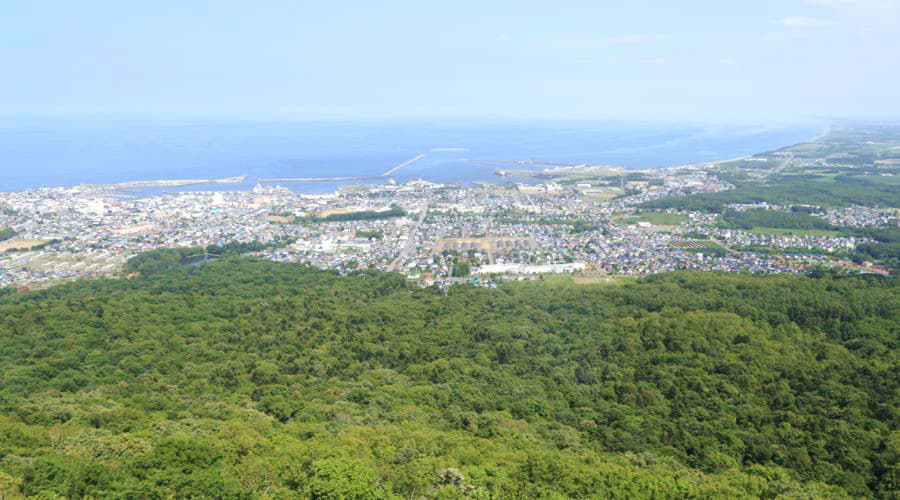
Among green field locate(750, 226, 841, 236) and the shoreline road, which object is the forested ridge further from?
green field locate(750, 226, 841, 236)

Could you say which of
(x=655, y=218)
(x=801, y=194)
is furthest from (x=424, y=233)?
(x=801, y=194)

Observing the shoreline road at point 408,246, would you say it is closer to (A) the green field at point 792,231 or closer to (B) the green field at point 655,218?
(B) the green field at point 655,218

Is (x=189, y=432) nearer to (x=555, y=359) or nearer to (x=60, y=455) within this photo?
(x=60, y=455)

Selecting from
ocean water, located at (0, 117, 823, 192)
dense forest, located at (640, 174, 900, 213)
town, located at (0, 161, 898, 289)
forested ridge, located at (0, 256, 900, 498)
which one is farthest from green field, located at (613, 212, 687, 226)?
ocean water, located at (0, 117, 823, 192)

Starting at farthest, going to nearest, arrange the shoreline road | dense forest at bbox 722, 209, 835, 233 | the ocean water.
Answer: the ocean water → dense forest at bbox 722, 209, 835, 233 → the shoreline road

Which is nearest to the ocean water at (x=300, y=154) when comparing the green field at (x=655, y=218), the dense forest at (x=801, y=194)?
the dense forest at (x=801, y=194)

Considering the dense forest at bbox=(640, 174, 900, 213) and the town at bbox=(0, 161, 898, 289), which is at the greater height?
the dense forest at bbox=(640, 174, 900, 213)

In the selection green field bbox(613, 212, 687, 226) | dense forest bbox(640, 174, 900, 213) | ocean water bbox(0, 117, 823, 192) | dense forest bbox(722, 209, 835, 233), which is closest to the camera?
dense forest bbox(722, 209, 835, 233)
